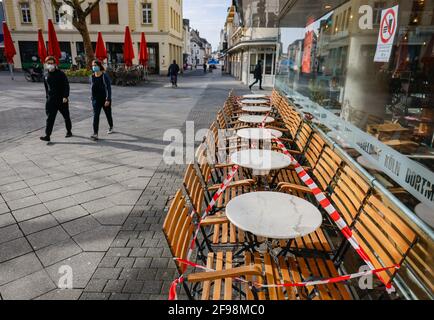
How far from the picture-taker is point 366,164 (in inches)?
139

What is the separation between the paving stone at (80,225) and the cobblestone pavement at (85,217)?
0.01 m

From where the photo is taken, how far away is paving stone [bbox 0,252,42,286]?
292 centimetres

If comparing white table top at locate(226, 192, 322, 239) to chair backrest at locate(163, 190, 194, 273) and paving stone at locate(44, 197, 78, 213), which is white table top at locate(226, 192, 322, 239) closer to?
chair backrest at locate(163, 190, 194, 273)

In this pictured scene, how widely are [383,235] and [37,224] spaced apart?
12.4 feet

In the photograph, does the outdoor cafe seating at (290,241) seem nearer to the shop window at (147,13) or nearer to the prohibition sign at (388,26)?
the prohibition sign at (388,26)

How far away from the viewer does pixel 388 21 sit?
146 inches

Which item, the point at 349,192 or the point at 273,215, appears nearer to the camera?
the point at 273,215

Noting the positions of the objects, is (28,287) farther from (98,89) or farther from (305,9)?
(305,9)

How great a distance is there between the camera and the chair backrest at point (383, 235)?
211cm

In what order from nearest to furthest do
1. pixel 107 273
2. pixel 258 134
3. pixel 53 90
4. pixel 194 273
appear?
pixel 194 273 < pixel 107 273 < pixel 258 134 < pixel 53 90

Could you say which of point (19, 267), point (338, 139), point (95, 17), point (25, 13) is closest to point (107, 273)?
point (19, 267)

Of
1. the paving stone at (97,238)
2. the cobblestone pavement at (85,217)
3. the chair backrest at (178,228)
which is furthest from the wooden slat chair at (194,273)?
the paving stone at (97,238)

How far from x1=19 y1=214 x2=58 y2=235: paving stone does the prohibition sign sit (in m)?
4.60

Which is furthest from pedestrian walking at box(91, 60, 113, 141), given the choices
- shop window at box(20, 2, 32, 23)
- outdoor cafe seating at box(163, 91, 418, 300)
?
shop window at box(20, 2, 32, 23)
